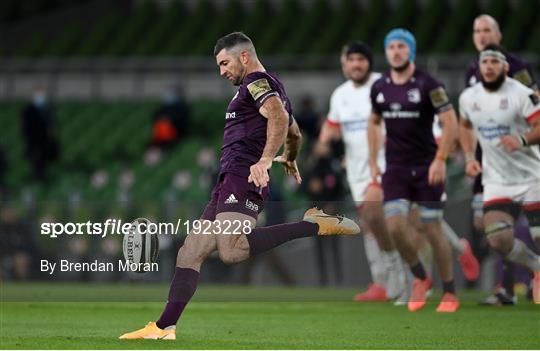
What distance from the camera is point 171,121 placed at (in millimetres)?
22406

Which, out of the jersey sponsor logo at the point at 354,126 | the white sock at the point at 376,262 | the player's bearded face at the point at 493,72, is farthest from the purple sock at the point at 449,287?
the jersey sponsor logo at the point at 354,126

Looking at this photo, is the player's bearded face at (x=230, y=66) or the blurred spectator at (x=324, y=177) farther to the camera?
the blurred spectator at (x=324, y=177)

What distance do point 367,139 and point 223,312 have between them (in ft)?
7.27

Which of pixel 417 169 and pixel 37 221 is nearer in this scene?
pixel 417 169

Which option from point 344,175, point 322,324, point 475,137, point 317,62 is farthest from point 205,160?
point 322,324

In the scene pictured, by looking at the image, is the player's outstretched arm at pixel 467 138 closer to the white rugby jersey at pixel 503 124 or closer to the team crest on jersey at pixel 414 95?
the white rugby jersey at pixel 503 124

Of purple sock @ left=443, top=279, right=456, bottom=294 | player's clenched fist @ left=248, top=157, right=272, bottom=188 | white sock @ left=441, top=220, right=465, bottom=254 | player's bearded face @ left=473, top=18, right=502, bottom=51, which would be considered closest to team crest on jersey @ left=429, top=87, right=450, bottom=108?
player's bearded face @ left=473, top=18, right=502, bottom=51

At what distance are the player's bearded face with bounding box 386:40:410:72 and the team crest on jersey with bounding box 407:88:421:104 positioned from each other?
24 centimetres

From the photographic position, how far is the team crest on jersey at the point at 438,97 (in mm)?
11617

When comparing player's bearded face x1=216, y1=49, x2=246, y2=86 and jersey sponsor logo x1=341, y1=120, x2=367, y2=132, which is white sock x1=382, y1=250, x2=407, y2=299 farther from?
player's bearded face x1=216, y1=49, x2=246, y2=86

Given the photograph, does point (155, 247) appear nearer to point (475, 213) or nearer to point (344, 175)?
point (475, 213)

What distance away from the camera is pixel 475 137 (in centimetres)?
1214

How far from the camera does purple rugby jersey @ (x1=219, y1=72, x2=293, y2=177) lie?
8797mm

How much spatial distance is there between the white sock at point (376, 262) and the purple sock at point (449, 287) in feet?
3.30
